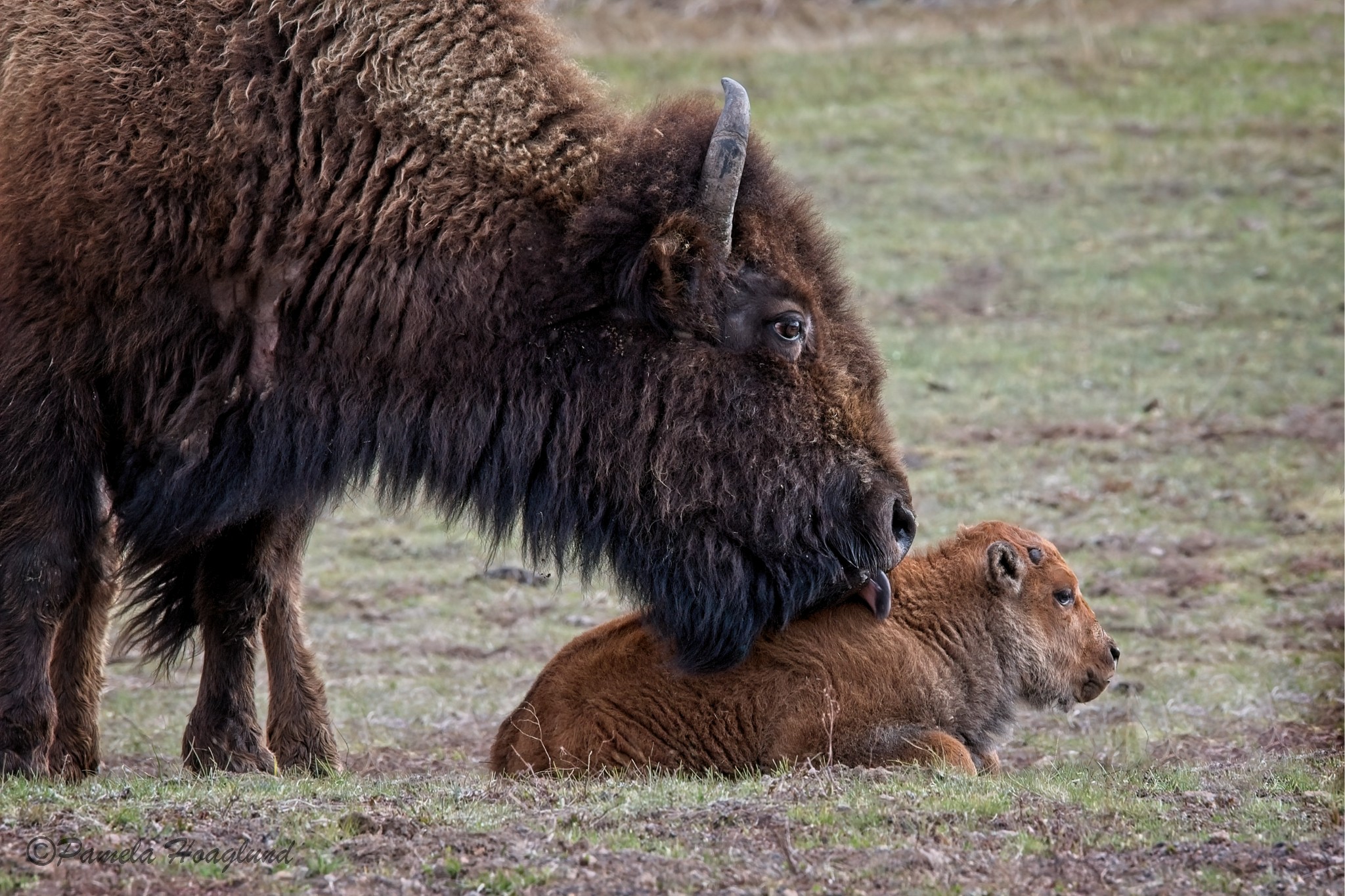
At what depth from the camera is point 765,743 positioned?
6.17m

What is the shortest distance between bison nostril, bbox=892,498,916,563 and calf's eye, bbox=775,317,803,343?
0.69 m

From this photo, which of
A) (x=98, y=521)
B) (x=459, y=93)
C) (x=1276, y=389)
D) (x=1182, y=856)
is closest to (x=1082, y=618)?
(x=1182, y=856)

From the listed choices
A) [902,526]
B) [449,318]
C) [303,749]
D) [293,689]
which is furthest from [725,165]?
[303,749]

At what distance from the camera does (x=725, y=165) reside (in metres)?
5.67

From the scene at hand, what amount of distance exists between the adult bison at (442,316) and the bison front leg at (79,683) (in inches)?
29.7

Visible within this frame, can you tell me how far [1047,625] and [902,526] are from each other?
4.51 feet

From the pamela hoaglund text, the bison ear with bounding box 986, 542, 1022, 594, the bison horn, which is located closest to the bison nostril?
the bison ear with bounding box 986, 542, 1022, 594

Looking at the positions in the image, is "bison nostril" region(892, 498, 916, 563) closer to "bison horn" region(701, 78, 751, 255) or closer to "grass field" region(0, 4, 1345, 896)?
"grass field" region(0, 4, 1345, 896)

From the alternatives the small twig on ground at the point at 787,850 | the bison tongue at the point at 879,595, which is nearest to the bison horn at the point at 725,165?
the bison tongue at the point at 879,595

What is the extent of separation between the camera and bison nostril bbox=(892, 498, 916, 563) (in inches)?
230

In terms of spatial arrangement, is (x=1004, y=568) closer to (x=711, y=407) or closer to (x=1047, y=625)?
(x=1047, y=625)

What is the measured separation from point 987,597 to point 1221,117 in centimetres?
1866

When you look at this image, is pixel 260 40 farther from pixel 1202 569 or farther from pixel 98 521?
pixel 1202 569

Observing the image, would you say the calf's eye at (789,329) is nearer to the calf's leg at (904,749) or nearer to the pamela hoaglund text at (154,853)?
the calf's leg at (904,749)
